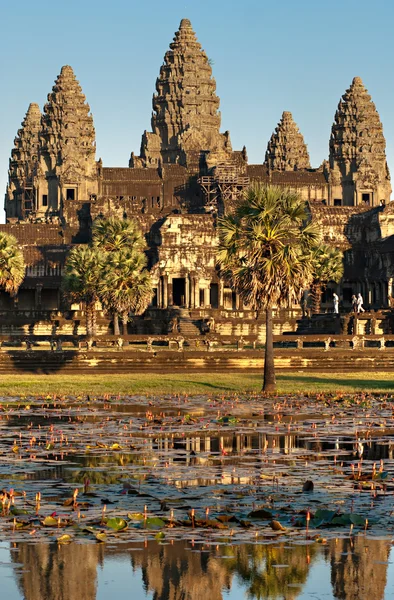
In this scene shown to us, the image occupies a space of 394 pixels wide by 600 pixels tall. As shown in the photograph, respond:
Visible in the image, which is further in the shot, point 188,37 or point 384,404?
point 188,37

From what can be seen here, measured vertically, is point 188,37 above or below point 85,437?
above

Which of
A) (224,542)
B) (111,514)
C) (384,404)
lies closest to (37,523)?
(111,514)

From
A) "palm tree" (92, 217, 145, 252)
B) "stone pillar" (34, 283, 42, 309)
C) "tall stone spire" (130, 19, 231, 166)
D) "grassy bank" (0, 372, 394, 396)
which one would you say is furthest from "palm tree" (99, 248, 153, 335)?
"tall stone spire" (130, 19, 231, 166)

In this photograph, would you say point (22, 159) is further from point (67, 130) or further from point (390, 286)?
point (390, 286)

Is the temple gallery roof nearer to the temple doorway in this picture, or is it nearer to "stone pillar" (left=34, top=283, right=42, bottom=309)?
the temple doorway

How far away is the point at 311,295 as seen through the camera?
342ft

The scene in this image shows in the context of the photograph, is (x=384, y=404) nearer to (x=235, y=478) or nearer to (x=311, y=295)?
(x=235, y=478)

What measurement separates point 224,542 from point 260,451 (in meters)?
9.47

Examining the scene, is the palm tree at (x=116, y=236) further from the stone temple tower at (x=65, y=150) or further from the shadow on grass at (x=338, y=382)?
the stone temple tower at (x=65, y=150)

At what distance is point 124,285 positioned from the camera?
84625 mm

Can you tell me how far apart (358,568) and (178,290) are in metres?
102

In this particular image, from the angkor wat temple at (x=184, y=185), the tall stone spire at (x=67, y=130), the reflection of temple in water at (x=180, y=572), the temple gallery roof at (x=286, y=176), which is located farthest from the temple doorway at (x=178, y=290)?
the reflection of temple in water at (x=180, y=572)

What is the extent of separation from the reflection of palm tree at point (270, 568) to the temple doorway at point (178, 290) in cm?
9915

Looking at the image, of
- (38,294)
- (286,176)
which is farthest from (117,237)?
(286,176)
